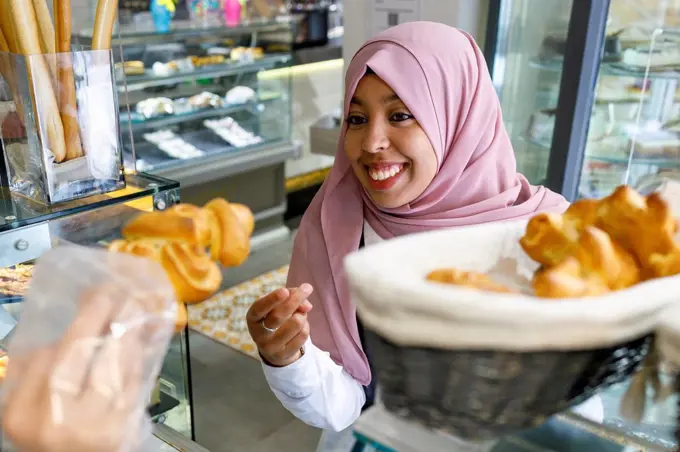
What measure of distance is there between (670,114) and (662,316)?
228 centimetres

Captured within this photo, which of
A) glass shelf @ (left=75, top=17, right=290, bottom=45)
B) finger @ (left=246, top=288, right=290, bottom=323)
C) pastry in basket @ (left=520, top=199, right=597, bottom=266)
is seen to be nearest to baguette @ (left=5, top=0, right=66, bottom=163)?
finger @ (left=246, top=288, right=290, bottom=323)

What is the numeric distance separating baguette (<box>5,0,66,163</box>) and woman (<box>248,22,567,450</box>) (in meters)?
0.40

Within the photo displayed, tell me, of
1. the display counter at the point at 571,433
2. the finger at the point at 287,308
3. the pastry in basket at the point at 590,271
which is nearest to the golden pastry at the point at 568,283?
the pastry in basket at the point at 590,271

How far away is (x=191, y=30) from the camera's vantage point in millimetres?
3059

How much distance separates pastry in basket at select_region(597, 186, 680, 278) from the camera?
1.36ft

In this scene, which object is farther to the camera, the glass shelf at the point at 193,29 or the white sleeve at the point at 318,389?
the glass shelf at the point at 193,29

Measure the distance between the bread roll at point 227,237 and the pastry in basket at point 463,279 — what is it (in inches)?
5.7

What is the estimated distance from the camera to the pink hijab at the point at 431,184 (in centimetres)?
105

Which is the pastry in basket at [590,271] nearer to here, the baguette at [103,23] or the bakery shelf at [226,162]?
the baguette at [103,23]

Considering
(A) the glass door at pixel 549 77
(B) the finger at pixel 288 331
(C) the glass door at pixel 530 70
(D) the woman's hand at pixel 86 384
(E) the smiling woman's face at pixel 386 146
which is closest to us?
(D) the woman's hand at pixel 86 384

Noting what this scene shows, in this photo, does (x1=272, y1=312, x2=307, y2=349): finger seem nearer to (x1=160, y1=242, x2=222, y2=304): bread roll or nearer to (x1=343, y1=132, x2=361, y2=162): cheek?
(x1=343, y1=132, x2=361, y2=162): cheek

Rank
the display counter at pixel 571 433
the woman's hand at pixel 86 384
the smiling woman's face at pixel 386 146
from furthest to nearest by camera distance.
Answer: the smiling woman's face at pixel 386 146 → the display counter at pixel 571 433 → the woman's hand at pixel 86 384

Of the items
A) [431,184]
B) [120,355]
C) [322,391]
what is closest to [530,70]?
[431,184]

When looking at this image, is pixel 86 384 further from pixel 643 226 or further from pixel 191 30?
pixel 191 30
